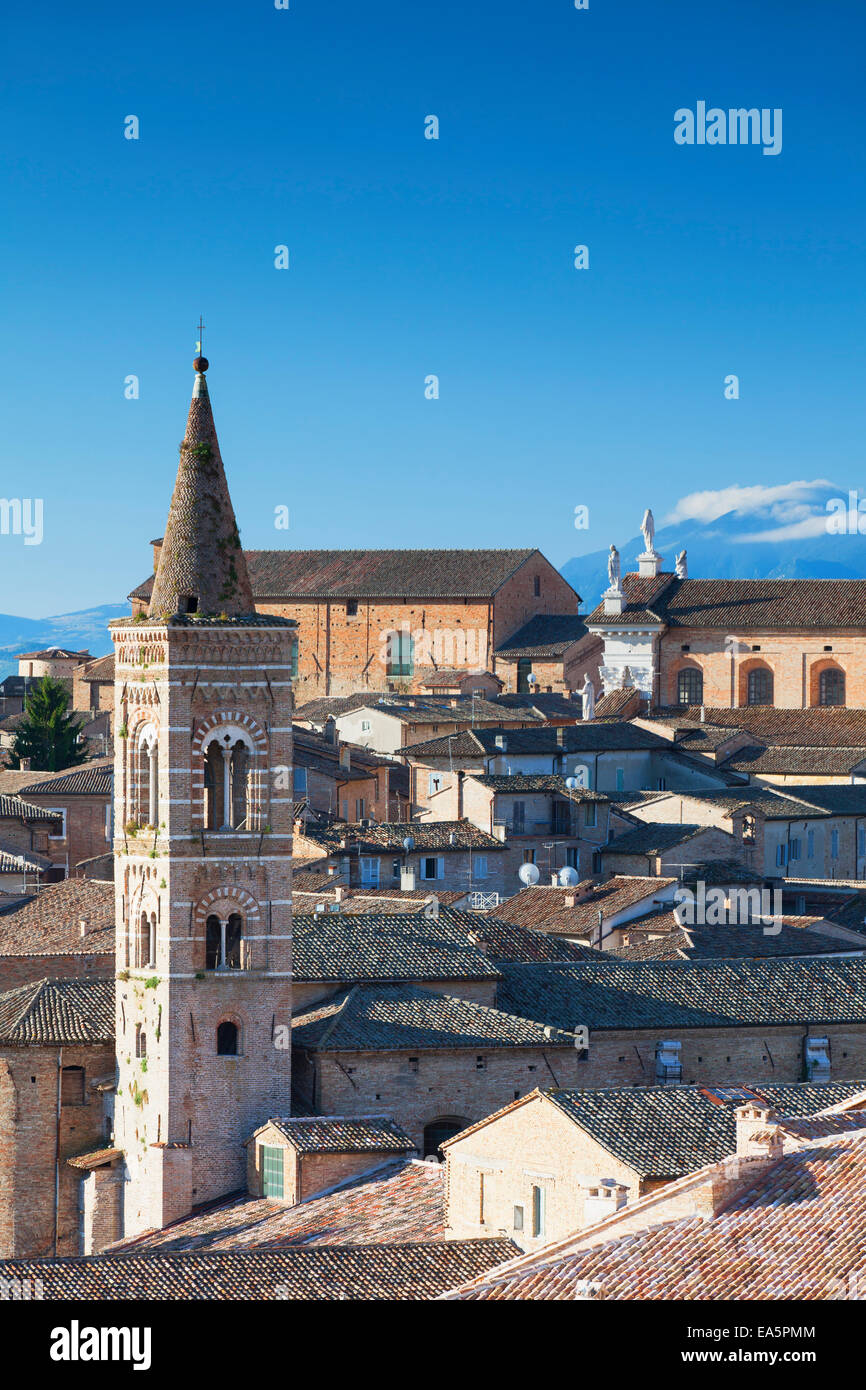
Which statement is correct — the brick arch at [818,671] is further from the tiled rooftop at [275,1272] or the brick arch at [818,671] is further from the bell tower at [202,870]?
the tiled rooftop at [275,1272]

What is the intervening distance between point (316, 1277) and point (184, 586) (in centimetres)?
1099

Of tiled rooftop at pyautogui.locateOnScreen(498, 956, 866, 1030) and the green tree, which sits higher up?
the green tree

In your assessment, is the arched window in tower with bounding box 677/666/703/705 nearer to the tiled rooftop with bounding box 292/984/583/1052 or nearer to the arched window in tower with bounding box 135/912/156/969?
the tiled rooftop with bounding box 292/984/583/1052

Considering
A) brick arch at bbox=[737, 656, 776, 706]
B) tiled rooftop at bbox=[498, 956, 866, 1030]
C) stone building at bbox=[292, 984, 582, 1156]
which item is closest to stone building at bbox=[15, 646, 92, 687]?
brick arch at bbox=[737, 656, 776, 706]

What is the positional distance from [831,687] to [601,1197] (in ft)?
164

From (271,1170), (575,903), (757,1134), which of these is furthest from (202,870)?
(757,1134)

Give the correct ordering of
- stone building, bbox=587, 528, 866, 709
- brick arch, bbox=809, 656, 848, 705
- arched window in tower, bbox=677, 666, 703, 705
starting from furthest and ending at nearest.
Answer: arched window in tower, bbox=677, 666, 703, 705, brick arch, bbox=809, 656, 848, 705, stone building, bbox=587, 528, 866, 709

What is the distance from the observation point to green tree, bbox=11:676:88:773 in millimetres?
61562

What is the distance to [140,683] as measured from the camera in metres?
28.7

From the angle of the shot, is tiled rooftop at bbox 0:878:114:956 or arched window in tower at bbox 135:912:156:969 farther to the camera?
tiled rooftop at bbox 0:878:114:956

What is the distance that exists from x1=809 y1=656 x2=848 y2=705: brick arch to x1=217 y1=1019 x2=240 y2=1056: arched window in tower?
143 ft

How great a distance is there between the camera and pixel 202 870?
28125mm
